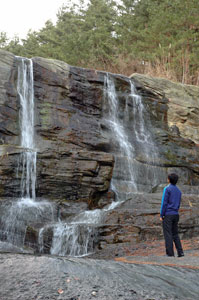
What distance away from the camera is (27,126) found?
13.9m

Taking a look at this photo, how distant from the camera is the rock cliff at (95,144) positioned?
30.9ft

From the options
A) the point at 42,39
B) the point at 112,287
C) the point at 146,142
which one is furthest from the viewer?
the point at 42,39

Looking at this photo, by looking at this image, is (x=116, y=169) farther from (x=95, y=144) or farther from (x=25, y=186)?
(x=25, y=186)

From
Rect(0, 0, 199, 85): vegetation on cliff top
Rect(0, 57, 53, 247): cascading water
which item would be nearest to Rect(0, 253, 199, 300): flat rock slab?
Answer: Rect(0, 57, 53, 247): cascading water

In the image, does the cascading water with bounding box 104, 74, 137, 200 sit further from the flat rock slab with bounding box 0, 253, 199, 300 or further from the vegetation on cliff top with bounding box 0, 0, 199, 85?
the flat rock slab with bounding box 0, 253, 199, 300

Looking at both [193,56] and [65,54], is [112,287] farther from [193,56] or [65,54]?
[65,54]

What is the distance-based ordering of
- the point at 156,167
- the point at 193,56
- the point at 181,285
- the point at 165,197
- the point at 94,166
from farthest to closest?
1. the point at 193,56
2. the point at 156,167
3. the point at 94,166
4. the point at 165,197
5. the point at 181,285

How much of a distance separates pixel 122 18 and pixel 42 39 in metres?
10.0

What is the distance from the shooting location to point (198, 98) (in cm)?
2027

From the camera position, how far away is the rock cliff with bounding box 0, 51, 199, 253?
941 cm

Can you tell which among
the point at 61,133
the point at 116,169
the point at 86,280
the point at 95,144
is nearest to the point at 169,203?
the point at 86,280

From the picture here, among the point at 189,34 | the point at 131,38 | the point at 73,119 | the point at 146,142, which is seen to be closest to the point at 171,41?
the point at 189,34

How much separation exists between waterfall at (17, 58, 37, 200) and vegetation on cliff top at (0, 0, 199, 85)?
1114 centimetres

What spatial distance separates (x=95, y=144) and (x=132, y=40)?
1580 centimetres
